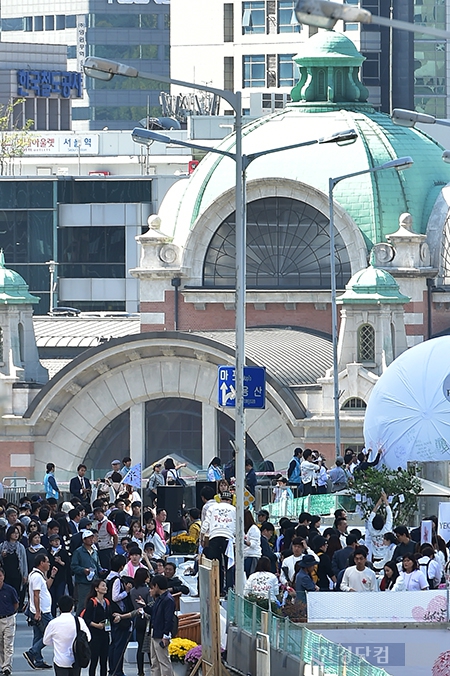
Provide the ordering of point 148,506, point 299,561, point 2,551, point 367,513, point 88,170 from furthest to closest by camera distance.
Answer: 1. point 88,170
2. point 148,506
3. point 367,513
4. point 2,551
5. point 299,561

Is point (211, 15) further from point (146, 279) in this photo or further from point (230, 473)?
point (230, 473)

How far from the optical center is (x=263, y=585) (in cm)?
2703

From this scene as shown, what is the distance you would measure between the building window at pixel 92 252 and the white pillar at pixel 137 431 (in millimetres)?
27763

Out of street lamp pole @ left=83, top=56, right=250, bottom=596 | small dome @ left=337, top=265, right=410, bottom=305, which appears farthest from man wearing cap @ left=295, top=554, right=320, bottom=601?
small dome @ left=337, top=265, right=410, bottom=305

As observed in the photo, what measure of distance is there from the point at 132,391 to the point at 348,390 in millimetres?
5589

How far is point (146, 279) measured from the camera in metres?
61.4

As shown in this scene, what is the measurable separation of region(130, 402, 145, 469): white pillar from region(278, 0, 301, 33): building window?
1882 inches

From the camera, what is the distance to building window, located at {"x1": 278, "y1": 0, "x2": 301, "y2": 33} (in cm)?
10294

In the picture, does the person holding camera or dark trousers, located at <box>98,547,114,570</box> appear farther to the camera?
dark trousers, located at <box>98,547,114,570</box>

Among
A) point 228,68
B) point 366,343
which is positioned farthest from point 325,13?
point 228,68

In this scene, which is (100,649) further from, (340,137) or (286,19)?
(286,19)

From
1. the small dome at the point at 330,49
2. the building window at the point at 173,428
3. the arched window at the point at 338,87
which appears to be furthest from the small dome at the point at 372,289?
the small dome at the point at 330,49

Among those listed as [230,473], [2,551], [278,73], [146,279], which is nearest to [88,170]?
[278,73]

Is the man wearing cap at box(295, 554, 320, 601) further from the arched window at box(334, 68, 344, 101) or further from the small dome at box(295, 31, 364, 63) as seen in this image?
the small dome at box(295, 31, 364, 63)
